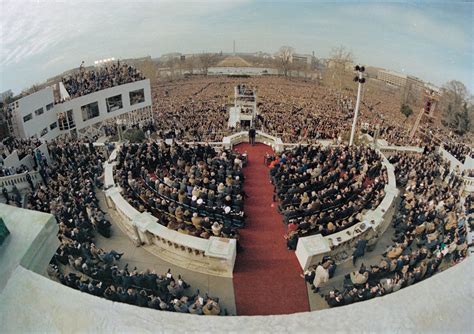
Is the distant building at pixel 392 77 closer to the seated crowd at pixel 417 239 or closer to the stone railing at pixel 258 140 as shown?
the seated crowd at pixel 417 239

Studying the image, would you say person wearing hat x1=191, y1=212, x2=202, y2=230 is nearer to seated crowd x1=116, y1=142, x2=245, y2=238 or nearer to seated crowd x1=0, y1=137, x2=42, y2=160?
seated crowd x1=116, y1=142, x2=245, y2=238

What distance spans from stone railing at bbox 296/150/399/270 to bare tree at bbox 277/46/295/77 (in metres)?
81.6

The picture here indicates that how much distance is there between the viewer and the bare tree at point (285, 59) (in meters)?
89.9

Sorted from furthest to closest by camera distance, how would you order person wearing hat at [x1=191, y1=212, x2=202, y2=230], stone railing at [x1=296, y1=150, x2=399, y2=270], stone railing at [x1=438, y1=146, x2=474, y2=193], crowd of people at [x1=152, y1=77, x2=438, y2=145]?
crowd of people at [x1=152, y1=77, x2=438, y2=145] → stone railing at [x1=438, y1=146, x2=474, y2=193] → person wearing hat at [x1=191, y1=212, x2=202, y2=230] → stone railing at [x1=296, y1=150, x2=399, y2=270]

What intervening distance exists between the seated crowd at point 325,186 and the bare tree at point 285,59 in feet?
249

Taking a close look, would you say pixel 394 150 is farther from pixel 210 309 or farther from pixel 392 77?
pixel 392 77

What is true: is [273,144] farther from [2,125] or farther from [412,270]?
[2,125]

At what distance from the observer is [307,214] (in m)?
13.3

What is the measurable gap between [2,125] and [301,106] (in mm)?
37051

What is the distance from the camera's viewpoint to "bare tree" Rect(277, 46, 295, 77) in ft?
295

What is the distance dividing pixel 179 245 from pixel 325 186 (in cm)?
836

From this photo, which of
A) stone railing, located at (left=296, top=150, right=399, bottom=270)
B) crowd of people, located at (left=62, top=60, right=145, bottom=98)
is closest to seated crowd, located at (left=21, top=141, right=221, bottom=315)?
stone railing, located at (left=296, top=150, right=399, bottom=270)

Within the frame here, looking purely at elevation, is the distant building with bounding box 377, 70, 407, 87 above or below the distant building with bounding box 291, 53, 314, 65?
below

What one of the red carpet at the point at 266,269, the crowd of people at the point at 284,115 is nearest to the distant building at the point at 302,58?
the crowd of people at the point at 284,115
